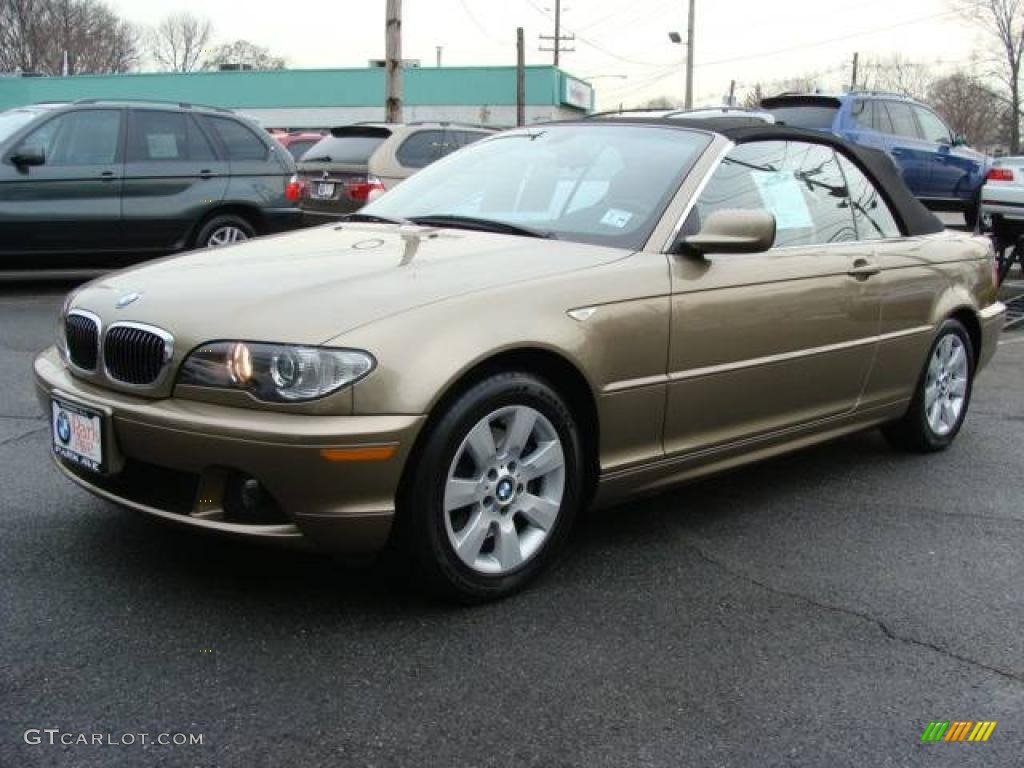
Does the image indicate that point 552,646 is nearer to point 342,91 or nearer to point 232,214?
point 232,214

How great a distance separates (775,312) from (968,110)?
68549 millimetres

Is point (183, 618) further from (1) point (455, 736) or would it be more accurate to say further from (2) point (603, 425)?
(2) point (603, 425)

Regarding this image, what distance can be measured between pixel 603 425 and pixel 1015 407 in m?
3.96

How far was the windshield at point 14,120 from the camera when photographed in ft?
28.9

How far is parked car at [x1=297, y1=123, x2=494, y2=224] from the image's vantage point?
10820mm

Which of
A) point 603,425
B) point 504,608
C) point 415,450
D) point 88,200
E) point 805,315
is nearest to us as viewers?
point 415,450

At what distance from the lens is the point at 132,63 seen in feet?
237

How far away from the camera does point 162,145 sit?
30.8 ft

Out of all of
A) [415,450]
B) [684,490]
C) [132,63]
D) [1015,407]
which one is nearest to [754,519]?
[684,490]

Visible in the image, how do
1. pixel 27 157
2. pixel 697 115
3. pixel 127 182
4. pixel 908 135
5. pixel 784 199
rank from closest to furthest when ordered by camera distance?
pixel 784 199
pixel 697 115
pixel 27 157
pixel 127 182
pixel 908 135

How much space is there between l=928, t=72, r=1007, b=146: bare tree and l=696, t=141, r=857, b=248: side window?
63603 millimetres

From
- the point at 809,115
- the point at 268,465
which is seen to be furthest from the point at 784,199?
the point at 809,115

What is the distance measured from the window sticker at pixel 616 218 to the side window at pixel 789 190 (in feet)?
0.72

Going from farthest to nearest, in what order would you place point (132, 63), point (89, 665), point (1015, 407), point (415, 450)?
point (132, 63)
point (1015, 407)
point (415, 450)
point (89, 665)
